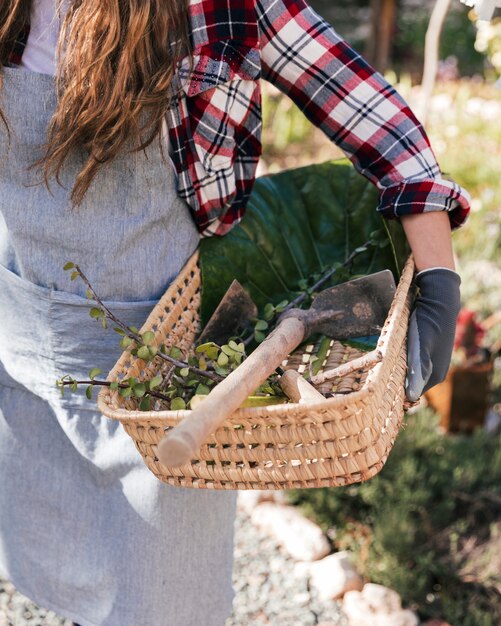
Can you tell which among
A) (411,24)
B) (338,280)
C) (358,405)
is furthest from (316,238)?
(411,24)

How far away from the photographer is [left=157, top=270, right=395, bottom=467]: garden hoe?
949mm

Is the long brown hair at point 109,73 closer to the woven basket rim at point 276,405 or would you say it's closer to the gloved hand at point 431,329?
the woven basket rim at point 276,405

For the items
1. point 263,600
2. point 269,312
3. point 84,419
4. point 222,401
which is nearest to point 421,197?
point 269,312

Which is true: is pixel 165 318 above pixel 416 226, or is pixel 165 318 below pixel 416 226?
below

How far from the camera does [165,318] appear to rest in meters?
1.25

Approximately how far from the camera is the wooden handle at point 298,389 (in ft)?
3.31

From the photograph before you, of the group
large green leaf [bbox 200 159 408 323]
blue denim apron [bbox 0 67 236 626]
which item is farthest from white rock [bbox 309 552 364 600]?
large green leaf [bbox 200 159 408 323]

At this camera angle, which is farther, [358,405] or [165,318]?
[165,318]

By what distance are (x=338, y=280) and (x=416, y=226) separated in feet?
0.63

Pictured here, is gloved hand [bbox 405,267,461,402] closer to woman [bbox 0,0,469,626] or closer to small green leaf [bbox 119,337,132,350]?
woman [bbox 0,0,469,626]

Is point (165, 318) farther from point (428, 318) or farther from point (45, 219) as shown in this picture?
point (428, 318)

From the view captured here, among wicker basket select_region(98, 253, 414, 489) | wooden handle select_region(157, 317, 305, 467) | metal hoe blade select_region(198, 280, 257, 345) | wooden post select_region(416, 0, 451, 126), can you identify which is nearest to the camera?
wooden handle select_region(157, 317, 305, 467)

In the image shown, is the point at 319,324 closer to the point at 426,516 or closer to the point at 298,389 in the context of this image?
the point at 298,389

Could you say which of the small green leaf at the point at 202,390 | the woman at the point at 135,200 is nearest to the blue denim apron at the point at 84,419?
the woman at the point at 135,200
